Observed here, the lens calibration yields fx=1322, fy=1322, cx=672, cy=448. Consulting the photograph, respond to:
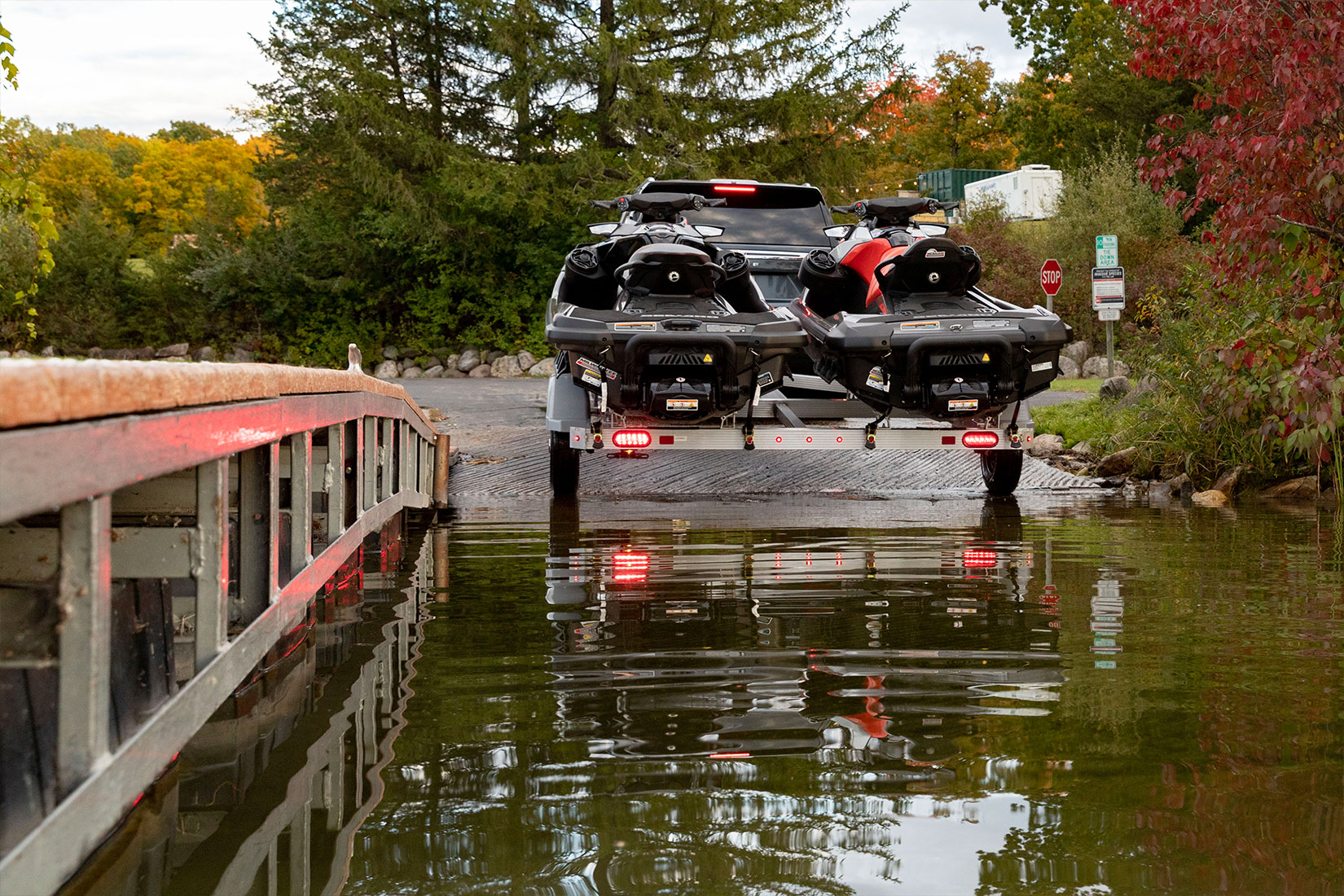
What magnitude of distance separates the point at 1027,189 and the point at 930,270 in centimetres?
4014

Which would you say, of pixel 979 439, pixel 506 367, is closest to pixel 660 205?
pixel 979 439

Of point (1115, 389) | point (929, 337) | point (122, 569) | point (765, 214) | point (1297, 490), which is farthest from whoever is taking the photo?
point (1115, 389)

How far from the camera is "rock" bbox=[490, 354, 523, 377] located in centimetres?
3312

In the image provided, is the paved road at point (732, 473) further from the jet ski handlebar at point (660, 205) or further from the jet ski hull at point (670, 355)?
the jet ski hull at point (670, 355)

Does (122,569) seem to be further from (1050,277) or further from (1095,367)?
(1095,367)

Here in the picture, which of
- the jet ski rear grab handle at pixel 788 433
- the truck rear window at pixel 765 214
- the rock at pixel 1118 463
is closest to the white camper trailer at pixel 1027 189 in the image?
the rock at pixel 1118 463

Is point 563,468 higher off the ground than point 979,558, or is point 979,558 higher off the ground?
point 563,468

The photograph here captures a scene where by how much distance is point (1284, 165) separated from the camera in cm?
866

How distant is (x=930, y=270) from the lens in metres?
9.05

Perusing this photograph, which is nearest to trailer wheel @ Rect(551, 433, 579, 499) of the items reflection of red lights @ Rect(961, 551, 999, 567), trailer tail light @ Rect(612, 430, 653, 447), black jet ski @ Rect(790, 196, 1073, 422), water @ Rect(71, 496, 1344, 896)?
trailer tail light @ Rect(612, 430, 653, 447)

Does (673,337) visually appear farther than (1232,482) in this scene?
No

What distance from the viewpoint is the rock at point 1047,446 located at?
1432 cm

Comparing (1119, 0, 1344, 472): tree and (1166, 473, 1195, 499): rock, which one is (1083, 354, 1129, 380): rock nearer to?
(1166, 473, 1195, 499): rock

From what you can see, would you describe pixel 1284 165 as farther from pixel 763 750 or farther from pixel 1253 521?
pixel 763 750
